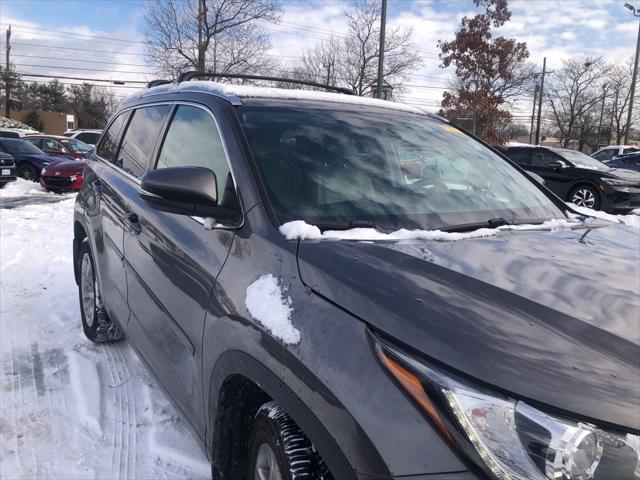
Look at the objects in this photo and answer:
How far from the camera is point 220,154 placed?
2223 millimetres

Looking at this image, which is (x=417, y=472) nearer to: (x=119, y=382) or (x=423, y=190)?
(x=423, y=190)

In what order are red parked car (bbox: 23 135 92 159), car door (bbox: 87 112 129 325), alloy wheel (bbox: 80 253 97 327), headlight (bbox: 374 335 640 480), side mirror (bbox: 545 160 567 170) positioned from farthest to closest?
red parked car (bbox: 23 135 92 159)
side mirror (bbox: 545 160 567 170)
alloy wheel (bbox: 80 253 97 327)
car door (bbox: 87 112 129 325)
headlight (bbox: 374 335 640 480)

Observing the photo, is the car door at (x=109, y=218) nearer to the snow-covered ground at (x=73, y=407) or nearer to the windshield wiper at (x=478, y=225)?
the snow-covered ground at (x=73, y=407)

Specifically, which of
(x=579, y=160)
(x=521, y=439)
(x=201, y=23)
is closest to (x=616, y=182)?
(x=579, y=160)

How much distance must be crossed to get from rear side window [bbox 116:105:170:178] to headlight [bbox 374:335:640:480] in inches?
91.4

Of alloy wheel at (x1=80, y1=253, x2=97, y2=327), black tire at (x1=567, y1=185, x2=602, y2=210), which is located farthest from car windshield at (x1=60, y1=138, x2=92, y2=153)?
alloy wheel at (x1=80, y1=253, x2=97, y2=327)

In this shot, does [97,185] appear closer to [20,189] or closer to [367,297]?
[367,297]

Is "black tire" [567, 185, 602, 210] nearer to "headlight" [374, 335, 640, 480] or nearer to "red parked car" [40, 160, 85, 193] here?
"headlight" [374, 335, 640, 480]

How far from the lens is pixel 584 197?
451 inches

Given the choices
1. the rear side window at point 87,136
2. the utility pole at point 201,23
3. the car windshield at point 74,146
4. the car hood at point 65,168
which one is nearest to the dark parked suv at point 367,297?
the car hood at point 65,168

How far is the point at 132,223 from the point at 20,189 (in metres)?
14.0

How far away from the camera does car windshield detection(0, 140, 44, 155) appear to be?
15969 mm

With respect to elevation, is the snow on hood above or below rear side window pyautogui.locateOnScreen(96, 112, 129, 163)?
below

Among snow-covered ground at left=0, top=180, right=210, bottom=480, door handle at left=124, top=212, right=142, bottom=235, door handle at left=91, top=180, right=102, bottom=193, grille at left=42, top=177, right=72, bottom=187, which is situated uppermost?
door handle at left=91, top=180, right=102, bottom=193
